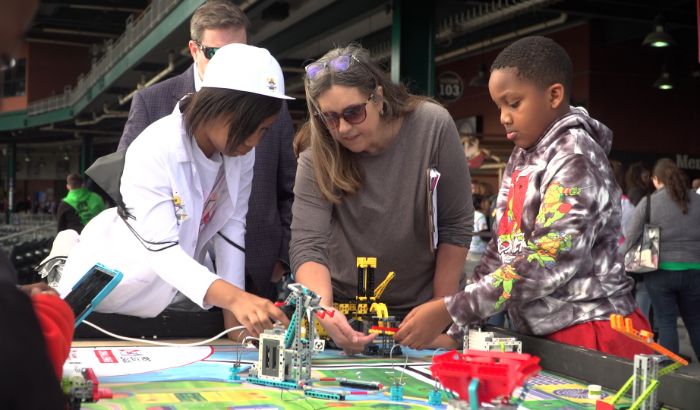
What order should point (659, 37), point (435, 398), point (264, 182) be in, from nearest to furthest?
point (435, 398), point (264, 182), point (659, 37)

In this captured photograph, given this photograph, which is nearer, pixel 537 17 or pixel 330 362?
pixel 330 362

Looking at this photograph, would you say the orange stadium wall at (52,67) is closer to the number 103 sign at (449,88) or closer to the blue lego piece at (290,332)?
the number 103 sign at (449,88)

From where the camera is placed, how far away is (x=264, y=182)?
289 cm

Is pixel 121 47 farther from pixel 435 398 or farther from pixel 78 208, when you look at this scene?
pixel 435 398

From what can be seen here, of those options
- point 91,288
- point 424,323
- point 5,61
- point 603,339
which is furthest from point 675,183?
point 5,61

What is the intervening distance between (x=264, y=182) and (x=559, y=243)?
1.39 meters

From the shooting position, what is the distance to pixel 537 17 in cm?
1327

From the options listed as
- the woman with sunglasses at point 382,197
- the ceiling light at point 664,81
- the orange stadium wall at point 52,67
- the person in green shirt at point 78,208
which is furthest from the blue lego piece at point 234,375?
the orange stadium wall at point 52,67

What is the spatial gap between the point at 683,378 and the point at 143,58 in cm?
1429

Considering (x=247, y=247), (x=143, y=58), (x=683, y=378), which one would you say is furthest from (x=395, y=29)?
(x=143, y=58)

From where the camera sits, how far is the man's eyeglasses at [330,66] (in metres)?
2.24

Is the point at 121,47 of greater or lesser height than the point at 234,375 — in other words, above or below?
above

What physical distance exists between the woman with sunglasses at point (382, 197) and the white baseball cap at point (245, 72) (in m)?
0.17

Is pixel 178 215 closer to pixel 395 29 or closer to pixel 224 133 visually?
pixel 224 133
